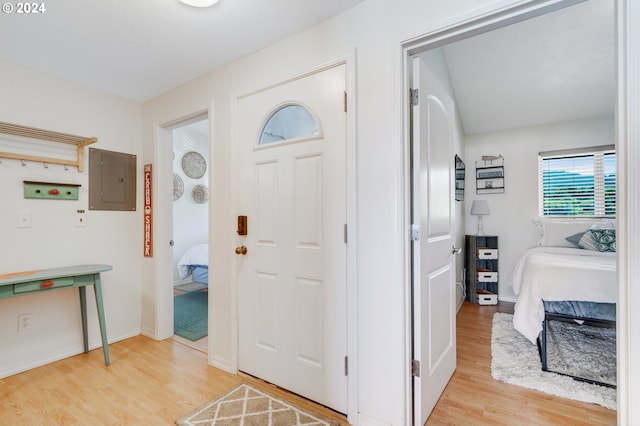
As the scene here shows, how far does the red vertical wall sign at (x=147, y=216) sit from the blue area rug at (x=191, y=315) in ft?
2.87

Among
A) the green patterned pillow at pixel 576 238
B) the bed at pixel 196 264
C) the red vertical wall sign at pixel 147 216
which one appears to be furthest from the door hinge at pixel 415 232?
the bed at pixel 196 264

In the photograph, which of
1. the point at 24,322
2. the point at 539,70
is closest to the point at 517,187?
the point at 539,70

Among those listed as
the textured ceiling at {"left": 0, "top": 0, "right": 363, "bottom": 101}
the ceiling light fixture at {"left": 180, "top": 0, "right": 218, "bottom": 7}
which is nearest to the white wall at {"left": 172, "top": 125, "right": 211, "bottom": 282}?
the textured ceiling at {"left": 0, "top": 0, "right": 363, "bottom": 101}

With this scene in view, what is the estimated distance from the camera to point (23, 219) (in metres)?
2.32

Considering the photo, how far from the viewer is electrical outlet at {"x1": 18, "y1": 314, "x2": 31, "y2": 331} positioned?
230 centimetres

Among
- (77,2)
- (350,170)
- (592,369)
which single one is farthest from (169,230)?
(592,369)

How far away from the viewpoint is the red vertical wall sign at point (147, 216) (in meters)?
2.92

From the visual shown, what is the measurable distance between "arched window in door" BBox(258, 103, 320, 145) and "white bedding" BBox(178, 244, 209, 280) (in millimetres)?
3175

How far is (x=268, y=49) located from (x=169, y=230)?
6.36 ft

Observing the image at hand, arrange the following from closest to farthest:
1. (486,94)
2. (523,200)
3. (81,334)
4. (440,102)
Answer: (440,102) → (81,334) → (486,94) → (523,200)

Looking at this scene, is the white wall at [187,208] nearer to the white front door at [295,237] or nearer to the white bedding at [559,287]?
the white front door at [295,237]

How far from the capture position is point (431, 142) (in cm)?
181

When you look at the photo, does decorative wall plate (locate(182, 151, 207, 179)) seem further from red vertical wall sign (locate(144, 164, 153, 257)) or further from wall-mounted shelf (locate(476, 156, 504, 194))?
wall-mounted shelf (locate(476, 156, 504, 194))

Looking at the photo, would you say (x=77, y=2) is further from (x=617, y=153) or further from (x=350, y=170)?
(x=617, y=153)
